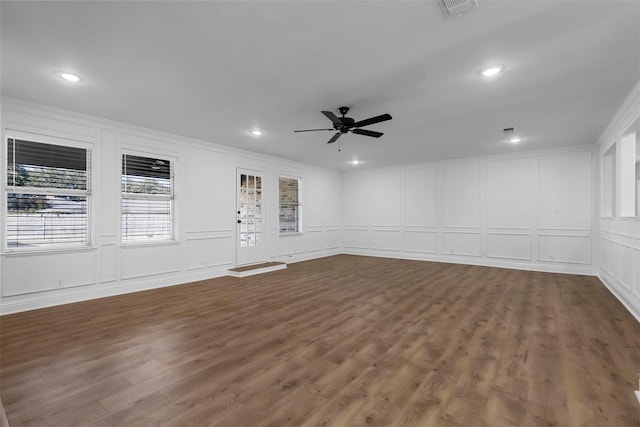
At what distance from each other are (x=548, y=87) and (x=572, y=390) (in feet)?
10.2

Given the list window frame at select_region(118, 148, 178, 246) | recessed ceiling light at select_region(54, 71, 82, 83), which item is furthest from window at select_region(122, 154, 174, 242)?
recessed ceiling light at select_region(54, 71, 82, 83)

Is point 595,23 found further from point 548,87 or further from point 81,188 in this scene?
point 81,188

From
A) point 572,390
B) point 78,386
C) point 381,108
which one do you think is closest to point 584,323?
point 572,390

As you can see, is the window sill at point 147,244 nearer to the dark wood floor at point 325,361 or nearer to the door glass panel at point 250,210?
the dark wood floor at point 325,361

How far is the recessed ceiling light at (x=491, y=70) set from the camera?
9.50ft

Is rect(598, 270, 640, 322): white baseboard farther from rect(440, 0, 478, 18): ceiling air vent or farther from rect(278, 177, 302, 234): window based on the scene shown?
rect(278, 177, 302, 234): window

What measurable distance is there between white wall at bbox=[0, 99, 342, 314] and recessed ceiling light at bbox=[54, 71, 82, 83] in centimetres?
126

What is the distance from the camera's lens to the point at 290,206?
8.17 meters

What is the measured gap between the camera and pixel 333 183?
31.2ft

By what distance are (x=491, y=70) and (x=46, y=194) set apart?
5729 millimetres

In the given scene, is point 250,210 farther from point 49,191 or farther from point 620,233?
point 620,233

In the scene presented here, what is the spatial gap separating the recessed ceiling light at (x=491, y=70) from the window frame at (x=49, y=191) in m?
5.33

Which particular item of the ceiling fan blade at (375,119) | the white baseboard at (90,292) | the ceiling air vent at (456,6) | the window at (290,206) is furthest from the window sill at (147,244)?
the ceiling air vent at (456,6)

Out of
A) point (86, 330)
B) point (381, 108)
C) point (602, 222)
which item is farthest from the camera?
point (602, 222)
